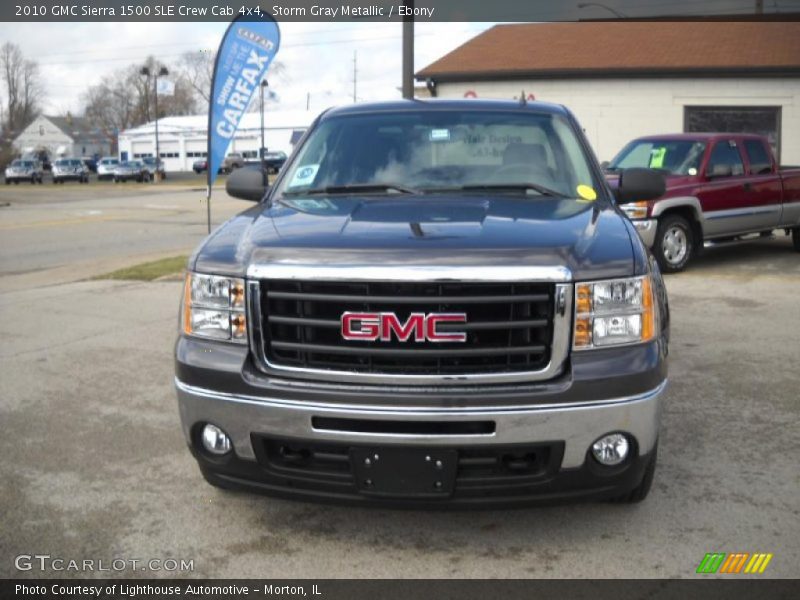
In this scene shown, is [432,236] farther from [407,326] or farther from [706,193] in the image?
[706,193]

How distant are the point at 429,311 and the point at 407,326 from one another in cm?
10

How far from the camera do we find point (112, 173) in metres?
60.3

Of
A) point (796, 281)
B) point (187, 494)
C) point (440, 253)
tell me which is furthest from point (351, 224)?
point (796, 281)

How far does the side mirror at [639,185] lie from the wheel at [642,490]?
5.74 ft

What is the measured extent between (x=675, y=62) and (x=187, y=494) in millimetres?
21236

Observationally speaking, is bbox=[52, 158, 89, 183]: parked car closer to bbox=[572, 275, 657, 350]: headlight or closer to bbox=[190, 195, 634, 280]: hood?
bbox=[190, 195, 634, 280]: hood

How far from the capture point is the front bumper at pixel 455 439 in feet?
10.7

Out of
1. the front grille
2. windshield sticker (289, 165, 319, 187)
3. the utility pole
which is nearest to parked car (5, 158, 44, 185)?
the utility pole

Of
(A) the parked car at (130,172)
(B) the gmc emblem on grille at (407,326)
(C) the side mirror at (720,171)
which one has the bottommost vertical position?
(A) the parked car at (130,172)

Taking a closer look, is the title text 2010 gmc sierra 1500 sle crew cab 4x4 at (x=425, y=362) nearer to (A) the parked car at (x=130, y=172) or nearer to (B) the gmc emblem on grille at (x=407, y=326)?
(B) the gmc emblem on grille at (x=407, y=326)

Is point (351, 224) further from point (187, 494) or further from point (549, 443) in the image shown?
point (187, 494)

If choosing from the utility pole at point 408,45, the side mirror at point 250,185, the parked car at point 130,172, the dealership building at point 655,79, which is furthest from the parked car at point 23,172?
the side mirror at point 250,185

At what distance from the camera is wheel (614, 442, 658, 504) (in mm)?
3805

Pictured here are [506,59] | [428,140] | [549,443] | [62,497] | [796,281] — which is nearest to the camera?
[549,443]
